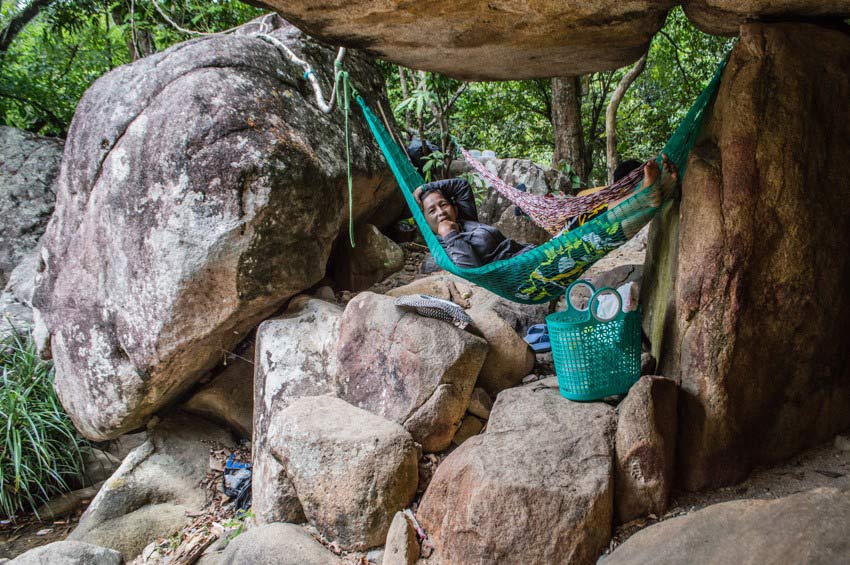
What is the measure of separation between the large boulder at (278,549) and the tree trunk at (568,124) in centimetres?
342

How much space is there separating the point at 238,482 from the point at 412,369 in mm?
1248

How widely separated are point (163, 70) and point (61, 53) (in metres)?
2.70

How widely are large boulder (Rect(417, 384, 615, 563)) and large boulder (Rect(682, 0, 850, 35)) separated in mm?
1349

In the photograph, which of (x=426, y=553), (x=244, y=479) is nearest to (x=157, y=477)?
(x=244, y=479)

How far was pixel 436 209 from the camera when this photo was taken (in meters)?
3.12

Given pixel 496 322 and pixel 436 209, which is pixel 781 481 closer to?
pixel 496 322

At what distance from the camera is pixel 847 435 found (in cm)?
202

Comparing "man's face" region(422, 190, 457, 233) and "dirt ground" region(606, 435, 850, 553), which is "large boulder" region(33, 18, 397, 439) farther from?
"dirt ground" region(606, 435, 850, 553)

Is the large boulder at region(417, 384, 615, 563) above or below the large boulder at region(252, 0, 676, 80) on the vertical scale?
below

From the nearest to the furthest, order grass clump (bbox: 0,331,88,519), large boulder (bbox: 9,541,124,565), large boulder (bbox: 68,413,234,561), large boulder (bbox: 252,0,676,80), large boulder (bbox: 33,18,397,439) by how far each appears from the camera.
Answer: large boulder (bbox: 252,0,676,80)
large boulder (bbox: 9,541,124,565)
large boulder (bbox: 33,18,397,439)
large boulder (bbox: 68,413,234,561)
grass clump (bbox: 0,331,88,519)

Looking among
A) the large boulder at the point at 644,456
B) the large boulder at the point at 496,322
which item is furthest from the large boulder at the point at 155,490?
the large boulder at the point at 644,456

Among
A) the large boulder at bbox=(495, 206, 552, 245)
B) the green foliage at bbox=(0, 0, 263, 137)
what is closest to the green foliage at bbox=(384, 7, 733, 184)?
the large boulder at bbox=(495, 206, 552, 245)

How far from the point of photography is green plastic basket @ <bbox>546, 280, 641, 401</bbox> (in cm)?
206

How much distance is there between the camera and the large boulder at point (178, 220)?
9.19 feet
